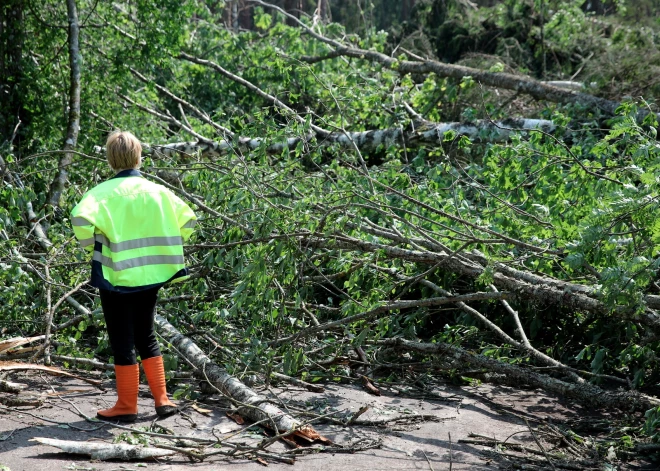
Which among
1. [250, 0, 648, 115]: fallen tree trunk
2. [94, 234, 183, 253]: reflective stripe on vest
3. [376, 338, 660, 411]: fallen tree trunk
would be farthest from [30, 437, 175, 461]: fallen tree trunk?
[250, 0, 648, 115]: fallen tree trunk

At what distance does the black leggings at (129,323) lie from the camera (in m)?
4.00

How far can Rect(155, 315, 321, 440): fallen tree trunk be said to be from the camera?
3758 mm

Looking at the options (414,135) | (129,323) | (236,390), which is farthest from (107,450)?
(414,135)

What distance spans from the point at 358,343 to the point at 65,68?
518cm

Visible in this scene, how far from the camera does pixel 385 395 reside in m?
4.81

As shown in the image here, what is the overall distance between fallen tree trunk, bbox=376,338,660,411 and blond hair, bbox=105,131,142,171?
2.01 meters

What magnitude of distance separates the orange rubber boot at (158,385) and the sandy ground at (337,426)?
0.17 ft

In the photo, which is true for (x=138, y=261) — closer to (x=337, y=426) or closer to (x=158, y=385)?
(x=158, y=385)

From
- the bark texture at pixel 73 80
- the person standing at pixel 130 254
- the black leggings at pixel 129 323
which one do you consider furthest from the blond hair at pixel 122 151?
the bark texture at pixel 73 80

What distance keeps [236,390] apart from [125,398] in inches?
22.5

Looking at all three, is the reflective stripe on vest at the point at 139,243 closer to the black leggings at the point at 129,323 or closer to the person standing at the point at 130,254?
the person standing at the point at 130,254

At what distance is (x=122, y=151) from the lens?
4.08 metres

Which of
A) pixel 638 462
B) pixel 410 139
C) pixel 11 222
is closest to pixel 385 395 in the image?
pixel 638 462

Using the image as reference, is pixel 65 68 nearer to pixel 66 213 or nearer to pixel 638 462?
pixel 66 213
